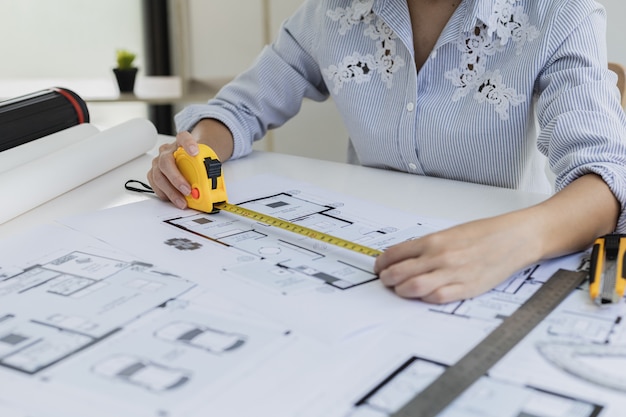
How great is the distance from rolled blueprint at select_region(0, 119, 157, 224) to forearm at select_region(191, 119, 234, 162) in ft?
0.34

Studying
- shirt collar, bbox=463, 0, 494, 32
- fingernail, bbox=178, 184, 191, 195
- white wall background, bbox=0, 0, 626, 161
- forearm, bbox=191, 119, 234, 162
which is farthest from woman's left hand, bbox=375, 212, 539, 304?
white wall background, bbox=0, 0, 626, 161

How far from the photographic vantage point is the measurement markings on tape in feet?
2.74

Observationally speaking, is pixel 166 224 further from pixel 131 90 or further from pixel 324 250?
pixel 131 90

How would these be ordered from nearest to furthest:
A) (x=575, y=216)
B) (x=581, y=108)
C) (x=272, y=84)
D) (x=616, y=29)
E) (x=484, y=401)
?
(x=484, y=401)
(x=575, y=216)
(x=581, y=108)
(x=272, y=84)
(x=616, y=29)

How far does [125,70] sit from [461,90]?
1852 millimetres

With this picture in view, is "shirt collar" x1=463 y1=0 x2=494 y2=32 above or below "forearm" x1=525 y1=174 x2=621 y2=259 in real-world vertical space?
above

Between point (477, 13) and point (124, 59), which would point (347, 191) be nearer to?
point (477, 13)

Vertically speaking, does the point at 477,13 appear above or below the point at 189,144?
above

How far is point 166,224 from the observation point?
971 millimetres

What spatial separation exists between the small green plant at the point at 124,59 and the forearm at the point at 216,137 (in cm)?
157

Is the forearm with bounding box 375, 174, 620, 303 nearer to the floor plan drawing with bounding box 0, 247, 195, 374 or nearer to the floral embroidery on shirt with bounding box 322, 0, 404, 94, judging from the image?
the floor plan drawing with bounding box 0, 247, 195, 374

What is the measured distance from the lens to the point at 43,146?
1.23 meters

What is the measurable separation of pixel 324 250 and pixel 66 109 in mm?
716

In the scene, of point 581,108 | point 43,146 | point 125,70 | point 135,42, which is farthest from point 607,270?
point 135,42
